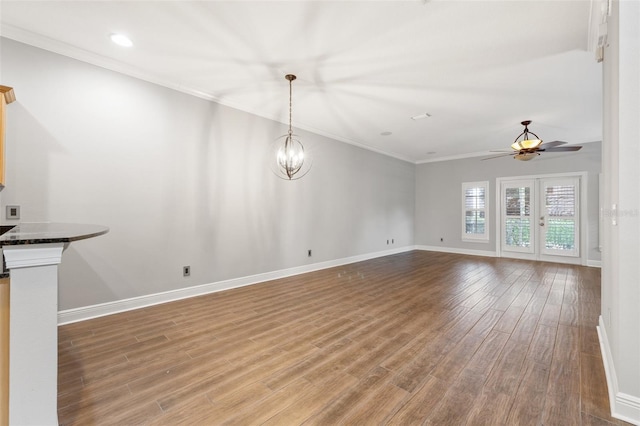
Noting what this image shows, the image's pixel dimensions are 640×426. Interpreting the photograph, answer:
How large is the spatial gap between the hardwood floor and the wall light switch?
120cm

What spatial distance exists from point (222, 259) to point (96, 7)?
2964 mm

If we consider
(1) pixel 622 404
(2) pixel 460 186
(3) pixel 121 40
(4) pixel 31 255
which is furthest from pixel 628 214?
(2) pixel 460 186

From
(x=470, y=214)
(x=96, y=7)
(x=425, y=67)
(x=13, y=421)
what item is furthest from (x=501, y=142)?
(x=13, y=421)

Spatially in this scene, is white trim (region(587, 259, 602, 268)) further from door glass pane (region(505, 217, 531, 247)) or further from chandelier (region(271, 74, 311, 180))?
chandelier (region(271, 74, 311, 180))

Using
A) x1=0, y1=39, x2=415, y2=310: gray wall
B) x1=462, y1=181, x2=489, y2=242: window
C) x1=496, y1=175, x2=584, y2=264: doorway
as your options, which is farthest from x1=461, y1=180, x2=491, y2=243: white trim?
x1=0, y1=39, x2=415, y2=310: gray wall

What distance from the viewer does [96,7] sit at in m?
2.24

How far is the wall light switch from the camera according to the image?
2.49 m

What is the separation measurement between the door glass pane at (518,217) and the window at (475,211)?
47cm

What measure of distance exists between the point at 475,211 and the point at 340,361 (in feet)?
23.1

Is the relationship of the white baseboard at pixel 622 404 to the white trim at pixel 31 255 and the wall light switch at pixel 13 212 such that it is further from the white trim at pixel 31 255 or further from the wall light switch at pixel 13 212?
the wall light switch at pixel 13 212

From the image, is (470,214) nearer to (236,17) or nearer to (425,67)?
(425,67)

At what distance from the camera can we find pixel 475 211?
300 inches

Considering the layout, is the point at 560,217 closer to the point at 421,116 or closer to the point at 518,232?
the point at 518,232

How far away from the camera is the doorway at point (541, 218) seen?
6.25 metres
